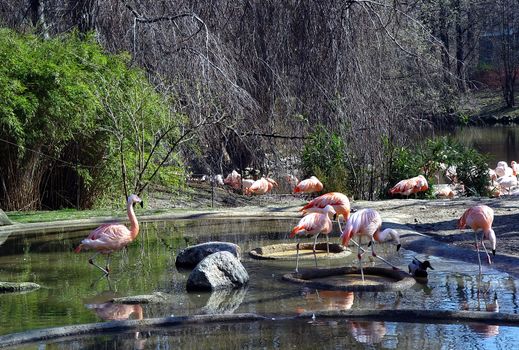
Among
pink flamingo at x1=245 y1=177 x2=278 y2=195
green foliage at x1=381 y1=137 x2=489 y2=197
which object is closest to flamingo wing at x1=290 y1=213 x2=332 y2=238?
pink flamingo at x1=245 y1=177 x2=278 y2=195

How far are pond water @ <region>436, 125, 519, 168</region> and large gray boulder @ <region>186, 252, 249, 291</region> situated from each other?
19872 mm

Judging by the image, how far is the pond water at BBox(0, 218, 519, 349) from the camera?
249 inches

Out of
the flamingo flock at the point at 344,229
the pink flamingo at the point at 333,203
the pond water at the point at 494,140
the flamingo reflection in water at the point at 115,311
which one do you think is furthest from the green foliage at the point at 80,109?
the pond water at the point at 494,140

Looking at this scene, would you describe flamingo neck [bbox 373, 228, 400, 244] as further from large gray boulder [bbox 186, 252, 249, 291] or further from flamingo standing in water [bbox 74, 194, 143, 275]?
flamingo standing in water [bbox 74, 194, 143, 275]

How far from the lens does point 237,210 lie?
562 inches

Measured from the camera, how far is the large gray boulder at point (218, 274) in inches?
322

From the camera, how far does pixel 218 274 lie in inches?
325

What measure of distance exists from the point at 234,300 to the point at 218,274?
52cm

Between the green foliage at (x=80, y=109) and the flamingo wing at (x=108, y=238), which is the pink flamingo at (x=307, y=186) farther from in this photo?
the flamingo wing at (x=108, y=238)

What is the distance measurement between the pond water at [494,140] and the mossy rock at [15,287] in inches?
810

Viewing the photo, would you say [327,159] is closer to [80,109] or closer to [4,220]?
[80,109]

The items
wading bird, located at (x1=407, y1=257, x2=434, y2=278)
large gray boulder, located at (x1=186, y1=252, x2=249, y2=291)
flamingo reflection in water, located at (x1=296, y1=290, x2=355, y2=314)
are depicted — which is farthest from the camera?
wading bird, located at (x1=407, y1=257, x2=434, y2=278)

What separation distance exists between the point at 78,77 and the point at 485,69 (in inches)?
1639

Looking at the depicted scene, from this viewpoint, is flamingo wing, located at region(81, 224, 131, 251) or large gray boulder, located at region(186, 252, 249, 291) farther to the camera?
flamingo wing, located at region(81, 224, 131, 251)
